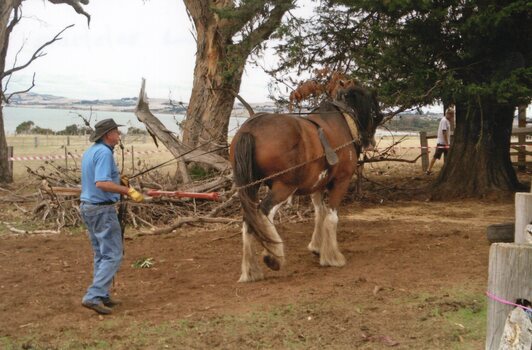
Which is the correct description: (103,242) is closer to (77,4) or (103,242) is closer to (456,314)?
(456,314)

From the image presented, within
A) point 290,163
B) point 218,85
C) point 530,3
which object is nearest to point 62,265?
point 290,163


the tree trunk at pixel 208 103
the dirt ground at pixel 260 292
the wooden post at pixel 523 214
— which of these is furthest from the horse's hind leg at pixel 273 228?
the tree trunk at pixel 208 103

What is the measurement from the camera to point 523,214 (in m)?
4.01

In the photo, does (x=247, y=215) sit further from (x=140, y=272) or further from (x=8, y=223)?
(x=8, y=223)

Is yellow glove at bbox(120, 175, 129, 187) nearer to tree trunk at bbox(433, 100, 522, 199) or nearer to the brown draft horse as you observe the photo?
the brown draft horse

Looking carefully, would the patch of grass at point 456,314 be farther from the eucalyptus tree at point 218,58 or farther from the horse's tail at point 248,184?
the eucalyptus tree at point 218,58

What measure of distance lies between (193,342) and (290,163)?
2733mm

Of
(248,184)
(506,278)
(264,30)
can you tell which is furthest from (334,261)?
(264,30)

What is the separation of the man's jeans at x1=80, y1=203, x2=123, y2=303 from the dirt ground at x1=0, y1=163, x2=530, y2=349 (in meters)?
0.27

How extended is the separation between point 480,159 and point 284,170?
773 centimetres

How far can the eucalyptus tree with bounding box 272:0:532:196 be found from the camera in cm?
1105

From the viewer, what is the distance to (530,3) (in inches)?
403

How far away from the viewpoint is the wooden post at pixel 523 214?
155 inches

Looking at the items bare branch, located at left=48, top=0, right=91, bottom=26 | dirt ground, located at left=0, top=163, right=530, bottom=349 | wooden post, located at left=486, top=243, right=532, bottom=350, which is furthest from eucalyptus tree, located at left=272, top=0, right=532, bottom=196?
bare branch, located at left=48, top=0, right=91, bottom=26
